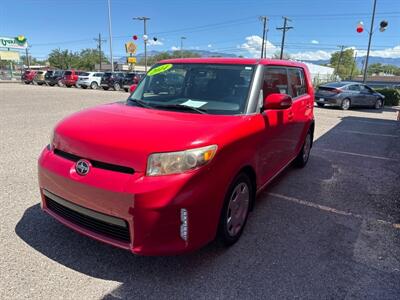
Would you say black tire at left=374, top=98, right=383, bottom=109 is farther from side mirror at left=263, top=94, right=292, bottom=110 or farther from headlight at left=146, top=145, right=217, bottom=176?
headlight at left=146, top=145, right=217, bottom=176

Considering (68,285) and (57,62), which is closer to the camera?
(68,285)

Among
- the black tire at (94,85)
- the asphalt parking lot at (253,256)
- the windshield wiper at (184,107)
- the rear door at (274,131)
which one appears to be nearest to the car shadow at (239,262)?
the asphalt parking lot at (253,256)

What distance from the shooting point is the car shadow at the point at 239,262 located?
95.9 inches

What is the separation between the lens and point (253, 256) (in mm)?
2875

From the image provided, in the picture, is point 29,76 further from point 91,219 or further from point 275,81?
point 91,219

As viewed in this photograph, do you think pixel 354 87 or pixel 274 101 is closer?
pixel 274 101

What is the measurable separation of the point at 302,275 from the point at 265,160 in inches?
51.1

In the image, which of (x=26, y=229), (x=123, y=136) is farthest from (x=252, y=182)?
(x=26, y=229)

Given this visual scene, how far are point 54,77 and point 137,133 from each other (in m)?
32.5

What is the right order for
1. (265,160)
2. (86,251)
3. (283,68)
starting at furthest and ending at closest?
1. (283,68)
2. (265,160)
3. (86,251)

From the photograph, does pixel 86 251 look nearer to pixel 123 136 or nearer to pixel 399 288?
pixel 123 136

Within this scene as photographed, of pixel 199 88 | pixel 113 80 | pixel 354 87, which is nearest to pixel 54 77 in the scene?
pixel 113 80

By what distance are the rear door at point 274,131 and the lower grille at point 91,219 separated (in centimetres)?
165

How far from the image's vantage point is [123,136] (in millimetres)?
2445
